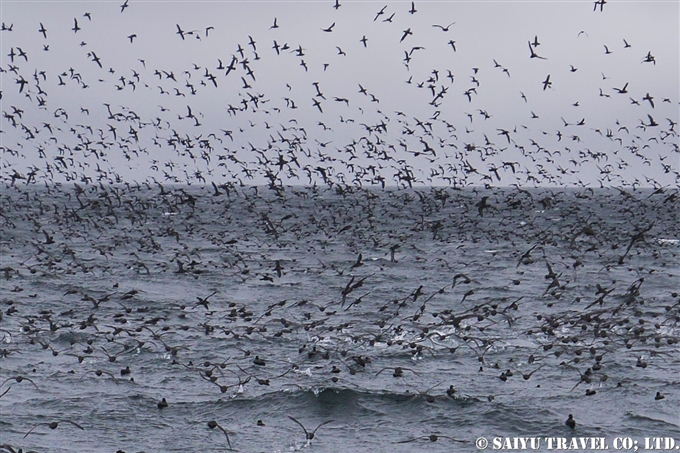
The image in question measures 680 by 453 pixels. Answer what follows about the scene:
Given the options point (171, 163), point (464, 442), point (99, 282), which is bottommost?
point (464, 442)

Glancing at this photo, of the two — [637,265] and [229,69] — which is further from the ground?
[229,69]

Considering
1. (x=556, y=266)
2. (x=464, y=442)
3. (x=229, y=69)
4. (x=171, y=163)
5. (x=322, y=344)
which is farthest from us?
(x=171, y=163)

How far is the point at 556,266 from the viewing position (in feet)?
170

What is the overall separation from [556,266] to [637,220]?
4487 centimetres

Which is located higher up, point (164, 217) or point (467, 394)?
point (164, 217)

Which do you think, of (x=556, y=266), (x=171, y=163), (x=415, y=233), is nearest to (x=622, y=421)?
(x=556, y=266)

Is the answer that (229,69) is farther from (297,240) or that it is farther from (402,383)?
(297,240)

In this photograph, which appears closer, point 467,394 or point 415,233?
point 467,394

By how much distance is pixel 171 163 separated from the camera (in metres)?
87.7

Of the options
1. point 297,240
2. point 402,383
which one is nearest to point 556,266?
point 297,240

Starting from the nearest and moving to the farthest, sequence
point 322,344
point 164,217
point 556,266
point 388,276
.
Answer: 1. point 322,344
2. point 388,276
3. point 556,266
4. point 164,217

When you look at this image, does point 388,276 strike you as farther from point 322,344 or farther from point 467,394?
point 467,394

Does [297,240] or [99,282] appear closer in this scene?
[99,282]

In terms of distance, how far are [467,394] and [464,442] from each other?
3043mm
